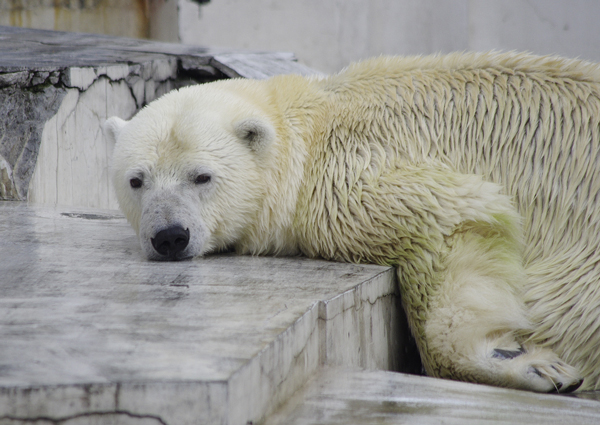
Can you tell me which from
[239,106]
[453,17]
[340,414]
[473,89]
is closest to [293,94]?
[239,106]

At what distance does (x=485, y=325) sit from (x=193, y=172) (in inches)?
42.4

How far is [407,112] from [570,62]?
1.96ft

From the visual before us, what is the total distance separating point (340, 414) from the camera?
131 cm

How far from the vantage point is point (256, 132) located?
7.52 feet

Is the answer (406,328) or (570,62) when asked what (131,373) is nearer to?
(406,328)

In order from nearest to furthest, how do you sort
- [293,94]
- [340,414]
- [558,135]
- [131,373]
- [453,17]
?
[131,373] → [340,414] → [558,135] → [293,94] → [453,17]

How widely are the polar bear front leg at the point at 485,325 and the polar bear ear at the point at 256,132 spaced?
2.38 ft

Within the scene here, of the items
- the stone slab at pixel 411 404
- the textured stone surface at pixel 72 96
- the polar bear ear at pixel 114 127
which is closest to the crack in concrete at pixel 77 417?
the stone slab at pixel 411 404

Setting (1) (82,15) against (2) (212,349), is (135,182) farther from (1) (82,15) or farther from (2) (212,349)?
(1) (82,15)

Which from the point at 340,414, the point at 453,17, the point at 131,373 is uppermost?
the point at 453,17

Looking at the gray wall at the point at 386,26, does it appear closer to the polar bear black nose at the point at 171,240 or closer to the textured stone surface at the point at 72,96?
the textured stone surface at the point at 72,96

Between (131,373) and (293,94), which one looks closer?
(131,373)

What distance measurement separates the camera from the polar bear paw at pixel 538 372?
1.80 meters

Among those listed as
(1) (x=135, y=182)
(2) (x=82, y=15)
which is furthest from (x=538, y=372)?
(2) (x=82, y=15)
